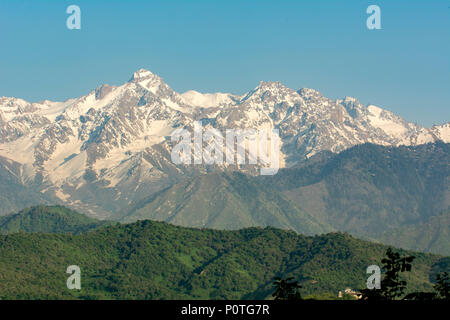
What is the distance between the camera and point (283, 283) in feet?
285

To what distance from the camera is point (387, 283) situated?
75.3m

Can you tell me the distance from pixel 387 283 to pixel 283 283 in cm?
1509
